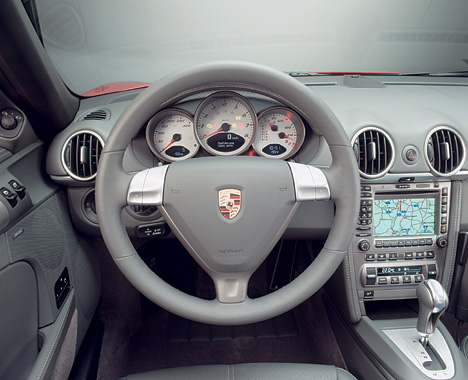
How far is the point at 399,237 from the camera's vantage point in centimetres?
130

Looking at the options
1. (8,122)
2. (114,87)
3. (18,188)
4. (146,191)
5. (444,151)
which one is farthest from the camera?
(114,87)

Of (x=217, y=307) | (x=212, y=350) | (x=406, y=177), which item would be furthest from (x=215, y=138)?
(x=212, y=350)

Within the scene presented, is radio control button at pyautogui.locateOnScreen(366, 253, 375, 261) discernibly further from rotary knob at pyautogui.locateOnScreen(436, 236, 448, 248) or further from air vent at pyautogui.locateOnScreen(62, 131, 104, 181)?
air vent at pyautogui.locateOnScreen(62, 131, 104, 181)

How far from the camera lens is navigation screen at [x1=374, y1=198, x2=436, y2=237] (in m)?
1.29

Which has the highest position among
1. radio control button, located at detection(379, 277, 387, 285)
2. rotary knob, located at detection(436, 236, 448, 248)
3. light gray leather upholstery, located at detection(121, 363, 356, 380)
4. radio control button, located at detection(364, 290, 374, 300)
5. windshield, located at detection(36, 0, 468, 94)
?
windshield, located at detection(36, 0, 468, 94)

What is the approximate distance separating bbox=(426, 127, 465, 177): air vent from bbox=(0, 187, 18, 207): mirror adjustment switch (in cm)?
128

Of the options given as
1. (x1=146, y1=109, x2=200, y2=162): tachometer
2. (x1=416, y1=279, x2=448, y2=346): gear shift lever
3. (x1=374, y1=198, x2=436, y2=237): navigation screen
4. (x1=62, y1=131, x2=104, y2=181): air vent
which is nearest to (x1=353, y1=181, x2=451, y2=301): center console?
(x1=374, y1=198, x2=436, y2=237): navigation screen

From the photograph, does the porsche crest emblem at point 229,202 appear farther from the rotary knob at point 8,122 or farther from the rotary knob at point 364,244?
the rotary knob at point 8,122

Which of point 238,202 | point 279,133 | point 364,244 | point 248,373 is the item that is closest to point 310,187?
point 238,202

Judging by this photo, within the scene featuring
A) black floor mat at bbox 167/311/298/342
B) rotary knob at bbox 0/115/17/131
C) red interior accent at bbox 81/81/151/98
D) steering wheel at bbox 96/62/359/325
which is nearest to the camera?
steering wheel at bbox 96/62/359/325

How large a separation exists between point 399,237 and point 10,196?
1229 mm

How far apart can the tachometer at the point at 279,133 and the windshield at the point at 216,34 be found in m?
0.46

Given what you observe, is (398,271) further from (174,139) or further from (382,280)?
(174,139)

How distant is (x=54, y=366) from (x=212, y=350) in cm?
74
